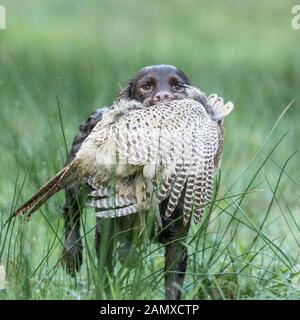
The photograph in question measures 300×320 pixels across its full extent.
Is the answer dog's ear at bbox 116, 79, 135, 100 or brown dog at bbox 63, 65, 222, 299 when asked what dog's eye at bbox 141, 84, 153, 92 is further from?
dog's ear at bbox 116, 79, 135, 100

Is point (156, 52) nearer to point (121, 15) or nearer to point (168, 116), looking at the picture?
point (121, 15)

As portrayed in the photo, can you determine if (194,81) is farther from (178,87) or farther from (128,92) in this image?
(178,87)

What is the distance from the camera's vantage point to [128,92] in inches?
261

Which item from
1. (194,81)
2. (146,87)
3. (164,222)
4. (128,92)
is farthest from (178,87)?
(194,81)

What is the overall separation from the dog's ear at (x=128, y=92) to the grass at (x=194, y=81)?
1.91 feet

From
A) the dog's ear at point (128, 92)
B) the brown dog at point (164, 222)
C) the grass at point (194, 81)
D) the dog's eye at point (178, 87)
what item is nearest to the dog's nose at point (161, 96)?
the brown dog at point (164, 222)

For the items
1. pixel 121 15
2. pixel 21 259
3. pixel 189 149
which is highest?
pixel 189 149

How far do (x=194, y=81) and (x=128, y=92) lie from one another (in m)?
3.90

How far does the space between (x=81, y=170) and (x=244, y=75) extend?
5898 millimetres

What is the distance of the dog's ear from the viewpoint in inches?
259

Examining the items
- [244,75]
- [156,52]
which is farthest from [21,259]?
[156,52]

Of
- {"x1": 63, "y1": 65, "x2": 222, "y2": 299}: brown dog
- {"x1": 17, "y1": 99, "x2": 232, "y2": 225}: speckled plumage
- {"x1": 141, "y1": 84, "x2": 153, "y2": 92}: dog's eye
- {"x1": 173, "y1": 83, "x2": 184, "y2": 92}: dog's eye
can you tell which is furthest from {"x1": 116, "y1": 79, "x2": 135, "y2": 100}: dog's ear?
{"x1": 17, "y1": 99, "x2": 232, "y2": 225}: speckled plumage

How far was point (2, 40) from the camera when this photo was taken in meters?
12.0

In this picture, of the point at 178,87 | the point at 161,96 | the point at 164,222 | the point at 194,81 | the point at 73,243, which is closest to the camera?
the point at 164,222
